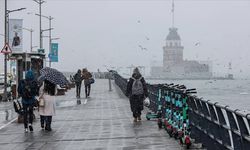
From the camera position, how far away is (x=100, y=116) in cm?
2047

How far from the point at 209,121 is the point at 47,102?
20.7ft

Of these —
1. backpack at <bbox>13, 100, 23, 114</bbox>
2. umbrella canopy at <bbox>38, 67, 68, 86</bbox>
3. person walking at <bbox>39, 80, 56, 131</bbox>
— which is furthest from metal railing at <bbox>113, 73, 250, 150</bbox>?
backpack at <bbox>13, 100, 23, 114</bbox>

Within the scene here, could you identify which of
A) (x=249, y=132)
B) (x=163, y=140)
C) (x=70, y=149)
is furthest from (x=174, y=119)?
(x=249, y=132)

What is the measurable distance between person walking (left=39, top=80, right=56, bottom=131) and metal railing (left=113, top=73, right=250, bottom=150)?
129 inches

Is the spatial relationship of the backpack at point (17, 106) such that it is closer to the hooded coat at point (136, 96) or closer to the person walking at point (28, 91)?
the person walking at point (28, 91)

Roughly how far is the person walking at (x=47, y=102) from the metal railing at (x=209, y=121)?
329 centimetres

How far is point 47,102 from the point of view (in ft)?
50.9

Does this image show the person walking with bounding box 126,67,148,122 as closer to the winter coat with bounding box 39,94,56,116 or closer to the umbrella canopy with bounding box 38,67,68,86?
the umbrella canopy with bounding box 38,67,68,86

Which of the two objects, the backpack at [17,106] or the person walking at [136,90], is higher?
the person walking at [136,90]

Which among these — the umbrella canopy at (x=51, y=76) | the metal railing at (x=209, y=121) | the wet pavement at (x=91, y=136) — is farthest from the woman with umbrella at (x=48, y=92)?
the metal railing at (x=209, y=121)

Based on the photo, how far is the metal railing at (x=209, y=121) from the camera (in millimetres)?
8055

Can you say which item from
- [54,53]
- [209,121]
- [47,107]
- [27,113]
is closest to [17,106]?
[27,113]

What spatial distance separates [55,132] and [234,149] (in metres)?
7.93

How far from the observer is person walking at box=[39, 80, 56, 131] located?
15.5 m
